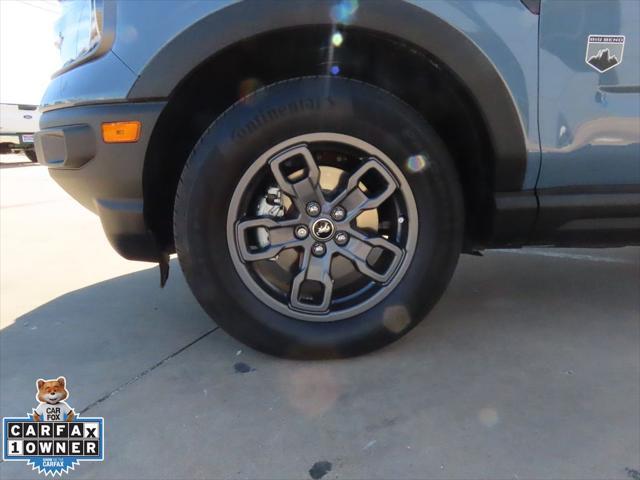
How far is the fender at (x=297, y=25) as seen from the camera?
5.26 ft

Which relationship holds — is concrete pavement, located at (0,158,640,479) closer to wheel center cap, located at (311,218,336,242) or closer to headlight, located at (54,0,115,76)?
wheel center cap, located at (311,218,336,242)

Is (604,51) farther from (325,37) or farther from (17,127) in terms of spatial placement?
(17,127)

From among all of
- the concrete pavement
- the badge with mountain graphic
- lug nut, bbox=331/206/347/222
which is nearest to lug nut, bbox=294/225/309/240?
lug nut, bbox=331/206/347/222

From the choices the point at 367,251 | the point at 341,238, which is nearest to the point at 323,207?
the point at 341,238

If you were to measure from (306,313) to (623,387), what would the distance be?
1.17 meters

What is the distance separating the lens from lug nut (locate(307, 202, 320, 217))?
180 centimetres

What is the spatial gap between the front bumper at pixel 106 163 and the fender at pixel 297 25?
123 millimetres

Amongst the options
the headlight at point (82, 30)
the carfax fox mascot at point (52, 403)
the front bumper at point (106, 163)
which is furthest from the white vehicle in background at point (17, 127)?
the carfax fox mascot at point (52, 403)

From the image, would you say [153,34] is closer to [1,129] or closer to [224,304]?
[224,304]

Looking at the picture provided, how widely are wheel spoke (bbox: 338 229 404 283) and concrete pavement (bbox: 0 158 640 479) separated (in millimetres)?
344

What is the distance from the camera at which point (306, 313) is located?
6.04 ft

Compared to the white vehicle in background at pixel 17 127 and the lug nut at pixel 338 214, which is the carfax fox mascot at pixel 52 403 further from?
the white vehicle in background at pixel 17 127

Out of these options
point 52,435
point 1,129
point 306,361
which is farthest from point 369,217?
point 1,129

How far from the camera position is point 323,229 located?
1.83 m
